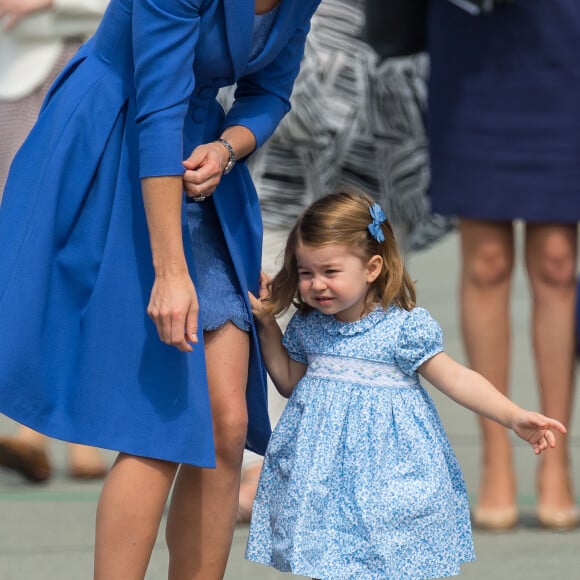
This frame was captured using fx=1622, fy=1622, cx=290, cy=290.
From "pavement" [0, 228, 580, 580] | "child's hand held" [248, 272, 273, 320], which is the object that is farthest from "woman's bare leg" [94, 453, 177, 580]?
"pavement" [0, 228, 580, 580]

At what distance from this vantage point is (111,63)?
3391mm

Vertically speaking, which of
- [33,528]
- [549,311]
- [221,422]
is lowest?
[33,528]

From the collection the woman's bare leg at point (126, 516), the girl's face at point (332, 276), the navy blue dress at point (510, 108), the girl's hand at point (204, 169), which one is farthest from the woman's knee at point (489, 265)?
the woman's bare leg at point (126, 516)

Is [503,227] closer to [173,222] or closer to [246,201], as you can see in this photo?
[246,201]

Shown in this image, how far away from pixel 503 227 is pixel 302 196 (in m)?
0.63

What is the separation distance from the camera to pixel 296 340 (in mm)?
3627

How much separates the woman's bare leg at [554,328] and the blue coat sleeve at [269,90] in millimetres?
1261

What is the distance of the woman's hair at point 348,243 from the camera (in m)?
3.50

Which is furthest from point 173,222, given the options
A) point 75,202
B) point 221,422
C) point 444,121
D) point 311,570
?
point 444,121

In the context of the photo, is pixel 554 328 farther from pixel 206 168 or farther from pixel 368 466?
pixel 206 168

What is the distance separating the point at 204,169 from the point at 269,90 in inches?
17.4

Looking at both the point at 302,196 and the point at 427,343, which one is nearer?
the point at 427,343

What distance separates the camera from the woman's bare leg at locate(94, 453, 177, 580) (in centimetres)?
334

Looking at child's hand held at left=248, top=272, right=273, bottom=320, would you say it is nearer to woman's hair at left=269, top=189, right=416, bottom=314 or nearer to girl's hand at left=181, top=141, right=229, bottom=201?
woman's hair at left=269, top=189, right=416, bottom=314
